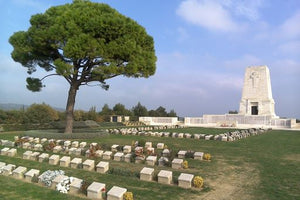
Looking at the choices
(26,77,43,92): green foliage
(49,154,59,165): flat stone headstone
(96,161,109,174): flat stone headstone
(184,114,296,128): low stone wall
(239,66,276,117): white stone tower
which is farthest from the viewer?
(239,66,276,117): white stone tower

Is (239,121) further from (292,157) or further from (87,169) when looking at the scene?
(87,169)

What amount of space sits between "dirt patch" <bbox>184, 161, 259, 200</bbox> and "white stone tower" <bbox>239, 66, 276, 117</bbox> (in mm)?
30287

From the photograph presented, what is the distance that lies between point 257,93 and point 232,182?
110ft

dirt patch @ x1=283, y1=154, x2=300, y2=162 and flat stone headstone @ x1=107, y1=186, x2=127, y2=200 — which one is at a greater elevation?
dirt patch @ x1=283, y1=154, x2=300, y2=162

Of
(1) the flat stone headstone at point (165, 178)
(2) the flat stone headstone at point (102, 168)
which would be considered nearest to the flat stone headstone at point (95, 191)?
(1) the flat stone headstone at point (165, 178)

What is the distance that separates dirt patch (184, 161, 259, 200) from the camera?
5.49 meters

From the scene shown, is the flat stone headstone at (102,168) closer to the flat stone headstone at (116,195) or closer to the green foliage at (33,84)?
the flat stone headstone at (116,195)

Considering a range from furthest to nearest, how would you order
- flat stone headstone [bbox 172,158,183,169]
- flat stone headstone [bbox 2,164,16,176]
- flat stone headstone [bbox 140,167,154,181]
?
flat stone headstone [bbox 172,158,183,169]
flat stone headstone [bbox 2,164,16,176]
flat stone headstone [bbox 140,167,154,181]

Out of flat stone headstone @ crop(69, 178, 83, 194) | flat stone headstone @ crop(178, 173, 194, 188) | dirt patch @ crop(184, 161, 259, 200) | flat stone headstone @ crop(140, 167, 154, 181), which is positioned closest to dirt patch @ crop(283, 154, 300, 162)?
dirt patch @ crop(184, 161, 259, 200)

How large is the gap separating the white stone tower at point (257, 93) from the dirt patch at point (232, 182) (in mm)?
30287

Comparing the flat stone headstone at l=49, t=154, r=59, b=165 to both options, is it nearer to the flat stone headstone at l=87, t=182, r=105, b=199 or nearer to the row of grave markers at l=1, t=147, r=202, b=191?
the row of grave markers at l=1, t=147, r=202, b=191

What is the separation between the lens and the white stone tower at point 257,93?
1412 inches

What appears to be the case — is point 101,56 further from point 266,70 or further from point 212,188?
point 266,70

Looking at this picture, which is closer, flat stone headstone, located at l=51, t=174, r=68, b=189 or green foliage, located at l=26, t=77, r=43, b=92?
flat stone headstone, located at l=51, t=174, r=68, b=189
